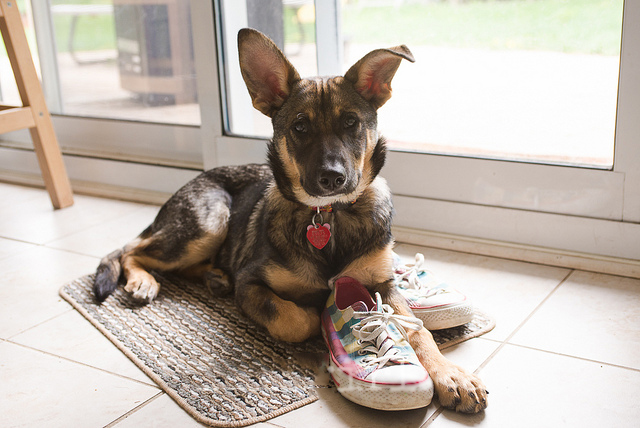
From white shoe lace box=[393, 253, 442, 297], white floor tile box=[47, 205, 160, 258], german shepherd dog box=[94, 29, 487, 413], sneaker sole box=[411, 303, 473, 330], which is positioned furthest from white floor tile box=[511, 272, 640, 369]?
white floor tile box=[47, 205, 160, 258]

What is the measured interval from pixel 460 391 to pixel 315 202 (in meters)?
0.89

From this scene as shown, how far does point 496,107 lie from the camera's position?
137 inches

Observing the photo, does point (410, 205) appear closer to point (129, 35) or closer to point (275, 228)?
point (275, 228)

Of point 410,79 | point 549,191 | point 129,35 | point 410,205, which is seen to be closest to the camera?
point 549,191

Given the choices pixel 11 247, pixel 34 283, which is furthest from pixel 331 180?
pixel 11 247

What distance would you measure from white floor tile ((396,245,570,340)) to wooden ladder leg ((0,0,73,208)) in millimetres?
2354

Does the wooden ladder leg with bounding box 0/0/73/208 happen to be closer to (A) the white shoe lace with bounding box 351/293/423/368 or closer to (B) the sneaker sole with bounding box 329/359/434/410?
(A) the white shoe lace with bounding box 351/293/423/368

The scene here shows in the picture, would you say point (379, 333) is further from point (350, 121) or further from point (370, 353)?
point (350, 121)

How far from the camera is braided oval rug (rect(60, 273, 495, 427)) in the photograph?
1995 millimetres

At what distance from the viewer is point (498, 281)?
9.52 feet

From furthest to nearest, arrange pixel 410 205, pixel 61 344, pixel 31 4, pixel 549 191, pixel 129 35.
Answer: pixel 31 4 → pixel 129 35 → pixel 410 205 → pixel 549 191 → pixel 61 344

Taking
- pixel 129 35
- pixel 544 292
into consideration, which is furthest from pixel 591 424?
pixel 129 35

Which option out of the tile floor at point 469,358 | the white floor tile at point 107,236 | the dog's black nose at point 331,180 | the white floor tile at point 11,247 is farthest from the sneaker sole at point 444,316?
the white floor tile at point 11,247

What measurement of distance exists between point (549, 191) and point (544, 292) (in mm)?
557
